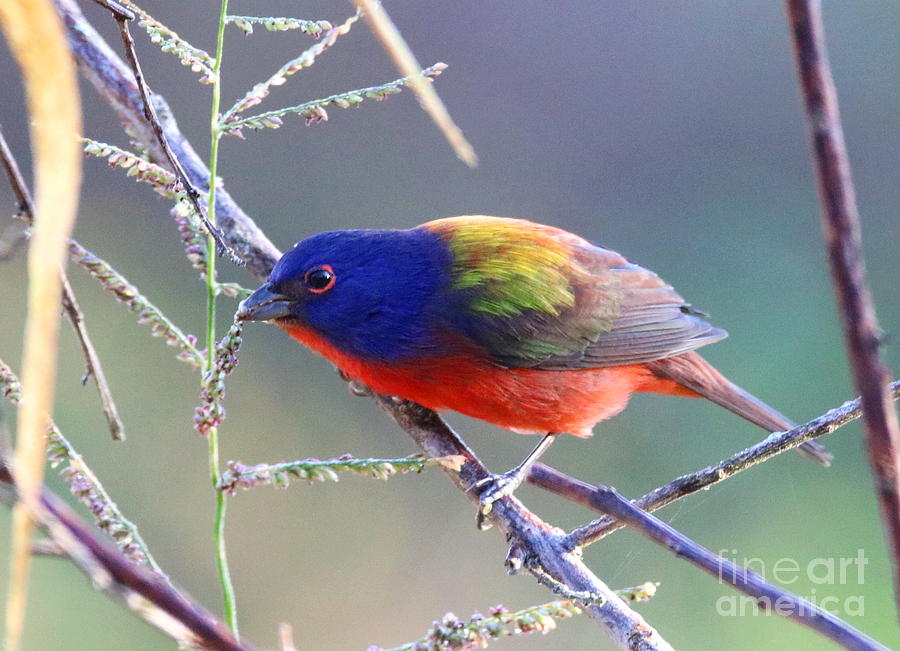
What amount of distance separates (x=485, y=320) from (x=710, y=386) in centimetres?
127

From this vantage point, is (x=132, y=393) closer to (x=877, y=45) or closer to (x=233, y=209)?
(x=233, y=209)

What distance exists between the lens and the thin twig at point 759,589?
781 mm

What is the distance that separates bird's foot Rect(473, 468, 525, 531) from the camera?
270cm

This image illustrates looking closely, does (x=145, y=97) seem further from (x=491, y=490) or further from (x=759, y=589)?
(x=491, y=490)

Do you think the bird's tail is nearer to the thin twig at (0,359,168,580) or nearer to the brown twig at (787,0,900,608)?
the thin twig at (0,359,168,580)

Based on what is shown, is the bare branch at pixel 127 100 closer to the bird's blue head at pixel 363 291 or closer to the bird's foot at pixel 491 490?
the bird's blue head at pixel 363 291

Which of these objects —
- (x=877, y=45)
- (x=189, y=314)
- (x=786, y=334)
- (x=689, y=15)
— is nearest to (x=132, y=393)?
A: (x=189, y=314)

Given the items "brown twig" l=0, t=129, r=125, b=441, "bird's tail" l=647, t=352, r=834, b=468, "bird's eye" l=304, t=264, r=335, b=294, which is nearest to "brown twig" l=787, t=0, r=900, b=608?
"brown twig" l=0, t=129, r=125, b=441

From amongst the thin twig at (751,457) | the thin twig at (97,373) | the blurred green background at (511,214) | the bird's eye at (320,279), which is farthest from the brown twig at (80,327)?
the blurred green background at (511,214)

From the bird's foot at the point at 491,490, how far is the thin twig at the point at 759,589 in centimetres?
144

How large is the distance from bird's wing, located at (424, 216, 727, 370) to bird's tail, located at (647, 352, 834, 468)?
0.13 metres

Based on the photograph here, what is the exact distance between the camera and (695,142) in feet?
28.2

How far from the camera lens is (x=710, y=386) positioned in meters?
4.36

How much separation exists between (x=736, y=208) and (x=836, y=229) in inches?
304
